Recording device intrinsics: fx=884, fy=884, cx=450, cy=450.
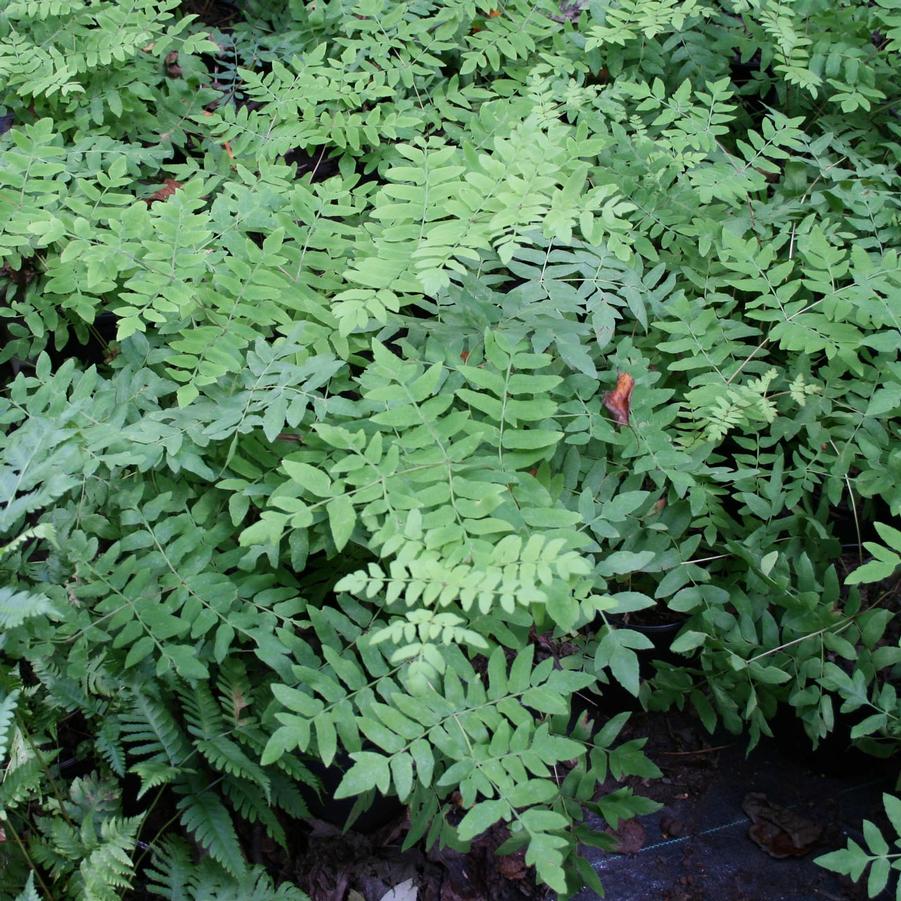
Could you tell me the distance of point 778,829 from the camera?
7.34 ft

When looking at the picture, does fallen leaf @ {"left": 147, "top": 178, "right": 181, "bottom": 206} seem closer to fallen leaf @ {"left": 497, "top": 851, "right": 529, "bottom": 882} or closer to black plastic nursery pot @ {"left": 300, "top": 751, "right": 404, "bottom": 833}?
black plastic nursery pot @ {"left": 300, "top": 751, "right": 404, "bottom": 833}

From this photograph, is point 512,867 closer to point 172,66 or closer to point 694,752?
point 694,752

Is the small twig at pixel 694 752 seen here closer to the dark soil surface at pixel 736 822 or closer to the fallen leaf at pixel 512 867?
the dark soil surface at pixel 736 822

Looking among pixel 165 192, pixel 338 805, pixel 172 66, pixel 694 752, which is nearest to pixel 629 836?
pixel 694 752

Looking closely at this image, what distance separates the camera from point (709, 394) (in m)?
2.15

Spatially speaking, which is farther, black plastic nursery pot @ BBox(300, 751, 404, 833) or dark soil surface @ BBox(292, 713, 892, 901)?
dark soil surface @ BBox(292, 713, 892, 901)

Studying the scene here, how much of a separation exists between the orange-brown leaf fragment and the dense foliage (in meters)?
0.01

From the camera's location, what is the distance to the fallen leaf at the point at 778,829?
7.20 ft

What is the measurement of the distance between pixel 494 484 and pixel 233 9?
9.65ft

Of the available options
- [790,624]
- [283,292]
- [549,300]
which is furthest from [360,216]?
[790,624]

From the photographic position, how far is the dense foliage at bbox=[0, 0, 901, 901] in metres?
1.64

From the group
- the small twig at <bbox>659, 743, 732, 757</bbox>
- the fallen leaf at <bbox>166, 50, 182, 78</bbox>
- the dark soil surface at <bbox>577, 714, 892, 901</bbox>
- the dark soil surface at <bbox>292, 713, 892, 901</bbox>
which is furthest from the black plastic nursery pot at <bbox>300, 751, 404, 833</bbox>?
the fallen leaf at <bbox>166, 50, 182, 78</bbox>

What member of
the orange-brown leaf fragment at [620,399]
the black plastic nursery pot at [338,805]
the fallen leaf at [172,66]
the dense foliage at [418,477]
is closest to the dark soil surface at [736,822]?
the dense foliage at [418,477]

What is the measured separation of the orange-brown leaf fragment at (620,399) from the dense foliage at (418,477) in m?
0.01
